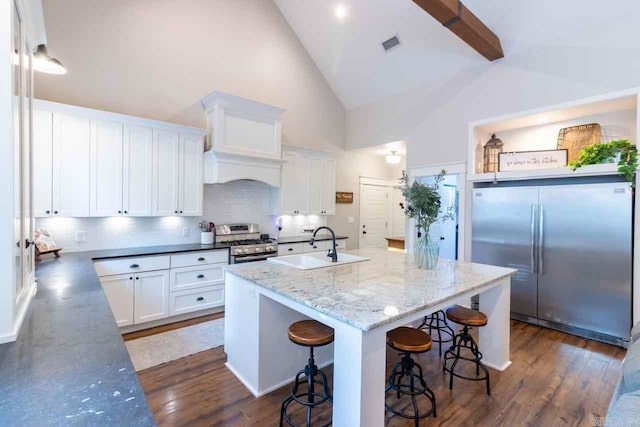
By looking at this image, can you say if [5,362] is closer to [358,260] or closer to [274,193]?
[358,260]

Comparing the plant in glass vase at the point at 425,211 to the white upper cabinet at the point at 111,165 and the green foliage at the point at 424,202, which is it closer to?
the green foliage at the point at 424,202

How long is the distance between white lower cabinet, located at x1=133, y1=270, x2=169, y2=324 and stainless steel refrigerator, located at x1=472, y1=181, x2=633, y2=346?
4005mm

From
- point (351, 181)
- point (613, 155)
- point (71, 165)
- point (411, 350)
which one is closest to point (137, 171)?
point (71, 165)

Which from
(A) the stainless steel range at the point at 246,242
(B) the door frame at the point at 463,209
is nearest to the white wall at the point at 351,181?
(A) the stainless steel range at the point at 246,242

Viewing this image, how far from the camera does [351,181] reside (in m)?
6.23

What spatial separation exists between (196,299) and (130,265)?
2.80ft

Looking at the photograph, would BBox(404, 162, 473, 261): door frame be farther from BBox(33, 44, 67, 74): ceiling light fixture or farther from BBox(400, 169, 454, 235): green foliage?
BBox(33, 44, 67, 74): ceiling light fixture

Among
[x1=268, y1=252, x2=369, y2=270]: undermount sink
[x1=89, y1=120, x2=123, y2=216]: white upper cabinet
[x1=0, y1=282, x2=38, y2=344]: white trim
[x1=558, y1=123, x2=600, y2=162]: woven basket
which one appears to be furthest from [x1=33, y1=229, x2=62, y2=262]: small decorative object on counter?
[x1=558, y1=123, x2=600, y2=162]: woven basket

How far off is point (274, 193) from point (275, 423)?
346 centimetres

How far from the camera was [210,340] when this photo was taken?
317 centimetres

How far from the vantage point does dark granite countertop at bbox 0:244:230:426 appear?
2.52 feet

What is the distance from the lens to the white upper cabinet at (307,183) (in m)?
4.91

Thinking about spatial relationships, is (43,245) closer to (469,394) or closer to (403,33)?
(469,394)

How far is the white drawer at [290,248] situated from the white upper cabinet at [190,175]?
1.26 meters
